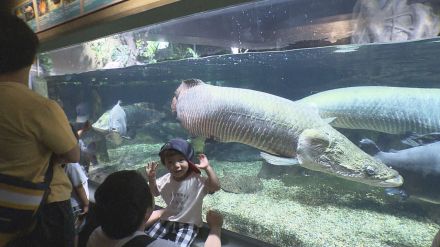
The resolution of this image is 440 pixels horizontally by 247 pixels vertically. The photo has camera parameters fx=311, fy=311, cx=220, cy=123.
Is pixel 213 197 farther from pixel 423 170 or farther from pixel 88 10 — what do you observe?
pixel 88 10

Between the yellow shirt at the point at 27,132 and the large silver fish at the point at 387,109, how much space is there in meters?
3.80

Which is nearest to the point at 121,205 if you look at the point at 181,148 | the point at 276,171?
the point at 181,148

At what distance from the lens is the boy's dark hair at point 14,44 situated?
65.9 inches

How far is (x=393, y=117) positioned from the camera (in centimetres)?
491

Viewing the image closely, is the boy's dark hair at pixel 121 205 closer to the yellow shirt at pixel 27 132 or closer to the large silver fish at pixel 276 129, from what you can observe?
the yellow shirt at pixel 27 132

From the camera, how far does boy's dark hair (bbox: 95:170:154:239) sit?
1522mm

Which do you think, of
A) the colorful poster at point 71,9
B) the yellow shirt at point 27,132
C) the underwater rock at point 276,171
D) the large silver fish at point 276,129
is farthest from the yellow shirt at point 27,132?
the underwater rock at point 276,171

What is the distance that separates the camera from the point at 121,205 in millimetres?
1521

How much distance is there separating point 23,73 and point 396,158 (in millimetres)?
3891

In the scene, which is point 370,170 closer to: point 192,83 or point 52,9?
point 192,83

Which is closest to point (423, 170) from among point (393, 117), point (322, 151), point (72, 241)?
point (393, 117)

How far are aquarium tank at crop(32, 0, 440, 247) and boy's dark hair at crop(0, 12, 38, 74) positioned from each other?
1.56m

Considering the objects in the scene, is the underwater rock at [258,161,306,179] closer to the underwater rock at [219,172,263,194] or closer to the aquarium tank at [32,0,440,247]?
the aquarium tank at [32,0,440,247]

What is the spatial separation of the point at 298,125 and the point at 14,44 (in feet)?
6.70
